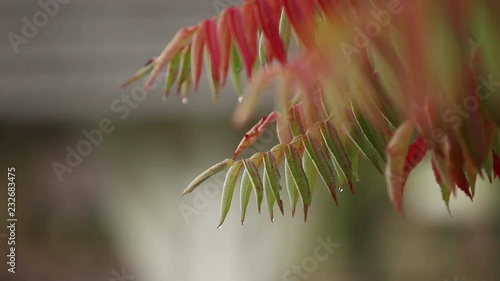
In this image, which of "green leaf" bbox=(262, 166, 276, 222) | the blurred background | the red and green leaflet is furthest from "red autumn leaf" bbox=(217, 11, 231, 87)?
the blurred background

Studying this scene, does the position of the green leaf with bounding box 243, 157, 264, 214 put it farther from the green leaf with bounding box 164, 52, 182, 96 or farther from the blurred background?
the blurred background

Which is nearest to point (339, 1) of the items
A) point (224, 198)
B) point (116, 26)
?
point (224, 198)

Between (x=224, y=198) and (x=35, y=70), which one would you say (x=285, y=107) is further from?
(x=35, y=70)

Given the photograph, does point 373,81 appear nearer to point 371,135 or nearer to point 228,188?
point 371,135

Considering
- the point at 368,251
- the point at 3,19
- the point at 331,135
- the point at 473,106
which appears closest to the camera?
the point at 473,106

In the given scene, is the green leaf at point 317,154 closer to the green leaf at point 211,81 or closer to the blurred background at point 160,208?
the green leaf at point 211,81

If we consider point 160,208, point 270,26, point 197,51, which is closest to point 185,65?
point 197,51
